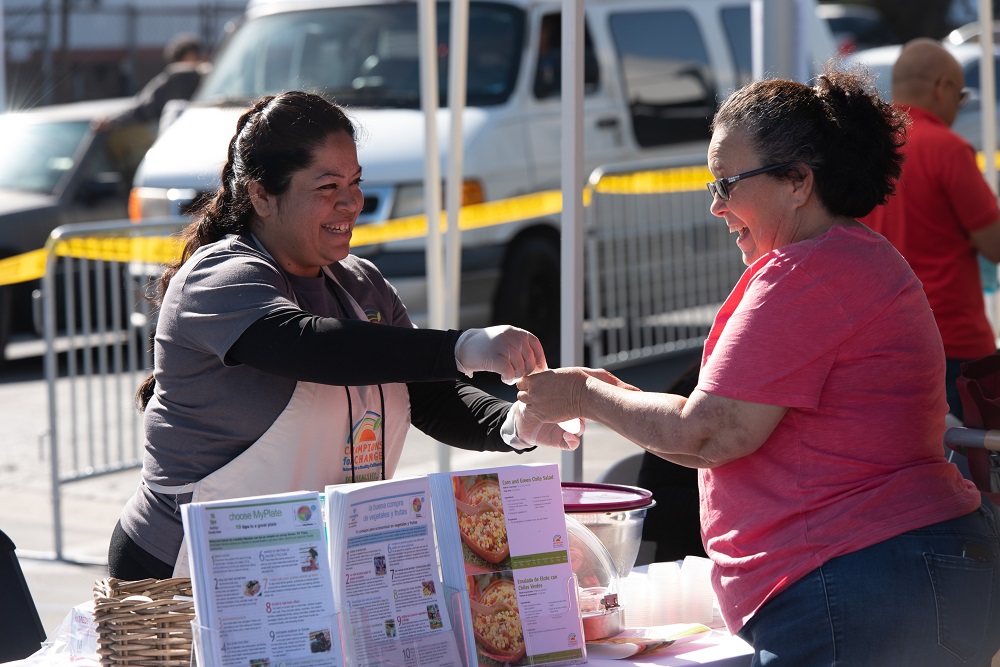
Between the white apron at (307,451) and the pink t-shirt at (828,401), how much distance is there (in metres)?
0.77

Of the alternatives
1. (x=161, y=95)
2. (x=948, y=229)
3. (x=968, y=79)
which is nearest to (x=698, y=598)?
(x=948, y=229)

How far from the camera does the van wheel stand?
26.4ft

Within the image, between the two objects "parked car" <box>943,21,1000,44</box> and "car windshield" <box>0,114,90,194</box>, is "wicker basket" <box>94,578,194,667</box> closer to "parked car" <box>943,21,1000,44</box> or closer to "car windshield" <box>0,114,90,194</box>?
"car windshield" <box>0,114,90,194</box>

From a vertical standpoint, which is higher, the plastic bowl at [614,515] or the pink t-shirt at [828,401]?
the pink t-shirt at [828,401]

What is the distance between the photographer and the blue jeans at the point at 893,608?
2.24 m

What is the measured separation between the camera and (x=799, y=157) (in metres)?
2.39

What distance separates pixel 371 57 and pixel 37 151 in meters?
3.38

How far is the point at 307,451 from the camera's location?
103 inches

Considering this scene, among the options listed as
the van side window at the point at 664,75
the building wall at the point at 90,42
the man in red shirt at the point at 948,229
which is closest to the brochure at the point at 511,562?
the man in red shirt at the point at 948,229

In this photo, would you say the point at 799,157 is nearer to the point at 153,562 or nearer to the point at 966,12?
the point at 153,562

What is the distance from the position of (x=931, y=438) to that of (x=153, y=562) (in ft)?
5.07

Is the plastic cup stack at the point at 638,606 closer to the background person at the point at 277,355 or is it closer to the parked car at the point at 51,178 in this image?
the background person at the point at 277,355

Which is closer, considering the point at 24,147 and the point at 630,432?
the point at 630,432

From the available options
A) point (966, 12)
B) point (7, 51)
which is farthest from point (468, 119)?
point (966, 12)
